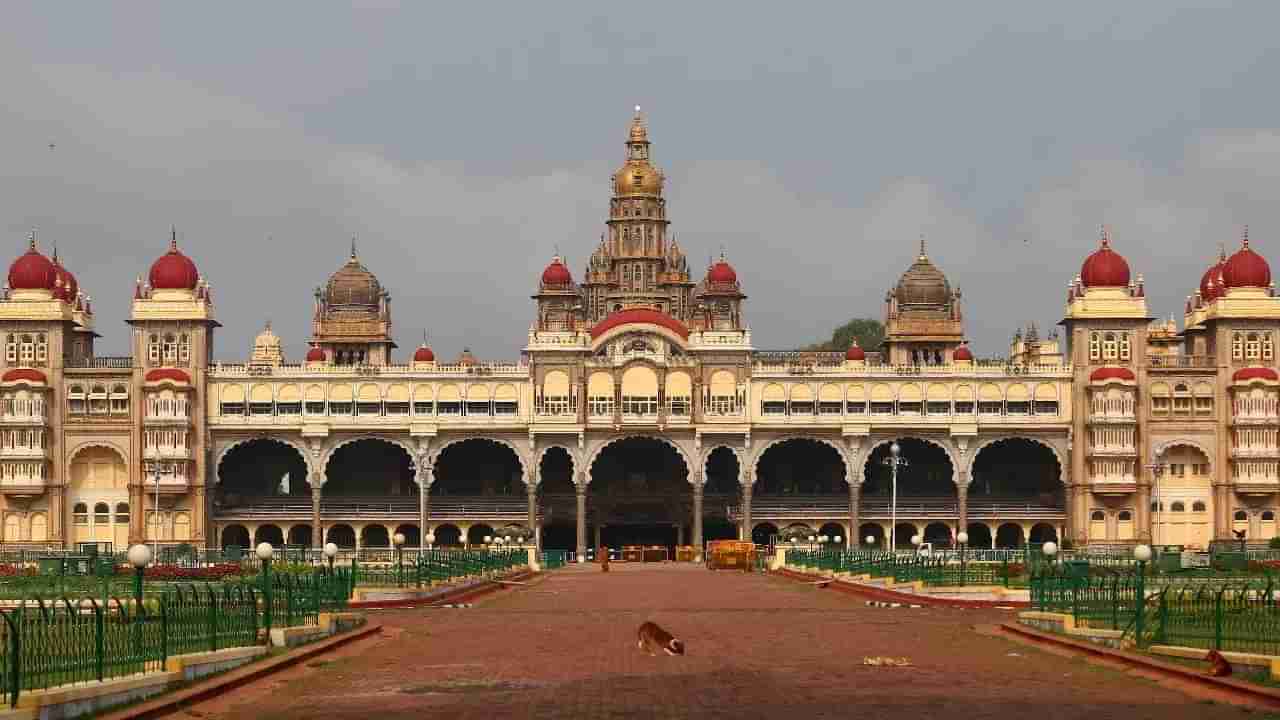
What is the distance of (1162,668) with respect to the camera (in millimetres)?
29047

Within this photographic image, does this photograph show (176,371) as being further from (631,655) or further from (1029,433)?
(631,655)

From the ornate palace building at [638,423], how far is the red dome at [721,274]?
17.8 metres

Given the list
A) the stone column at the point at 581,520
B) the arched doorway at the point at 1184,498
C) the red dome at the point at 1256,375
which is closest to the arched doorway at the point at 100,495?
the stone column at the point at 581,520

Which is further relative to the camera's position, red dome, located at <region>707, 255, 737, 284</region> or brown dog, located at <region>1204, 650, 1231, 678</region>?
red dome, located at <region>707, 255, 737, 284</region>

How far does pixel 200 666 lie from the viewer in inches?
1127

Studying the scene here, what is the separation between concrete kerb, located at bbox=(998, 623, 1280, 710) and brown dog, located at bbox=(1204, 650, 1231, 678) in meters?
0.18

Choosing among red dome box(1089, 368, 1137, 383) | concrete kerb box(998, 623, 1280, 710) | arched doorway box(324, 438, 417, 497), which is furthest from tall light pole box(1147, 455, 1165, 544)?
concrete kerb box(998, 623, 1280, 710)

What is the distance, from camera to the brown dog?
27.4m

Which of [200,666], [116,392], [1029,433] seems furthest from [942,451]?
[200,666]

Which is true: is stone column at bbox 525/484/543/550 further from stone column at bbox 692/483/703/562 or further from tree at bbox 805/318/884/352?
tree at bbox 805/318/884/352

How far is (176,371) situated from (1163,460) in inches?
2035

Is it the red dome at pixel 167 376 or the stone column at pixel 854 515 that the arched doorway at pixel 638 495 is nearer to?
the stone column at pixel 854 515

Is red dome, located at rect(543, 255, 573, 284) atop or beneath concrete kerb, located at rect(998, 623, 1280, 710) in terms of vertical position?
atop

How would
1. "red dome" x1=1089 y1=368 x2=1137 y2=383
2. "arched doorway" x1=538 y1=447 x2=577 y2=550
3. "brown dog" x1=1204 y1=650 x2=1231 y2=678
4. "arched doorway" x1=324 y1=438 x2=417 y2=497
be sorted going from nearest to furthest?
"brown dog" x1=1204 y1=650 x2=1231 y2=678
"red dome" x1=1089 y1=368 x2=1137 y2=383
"arched doorway" x1=538 y1=447 x2=577 y2=550
"arched doorway" x1=324 y1=438 x2=417 y2=497
